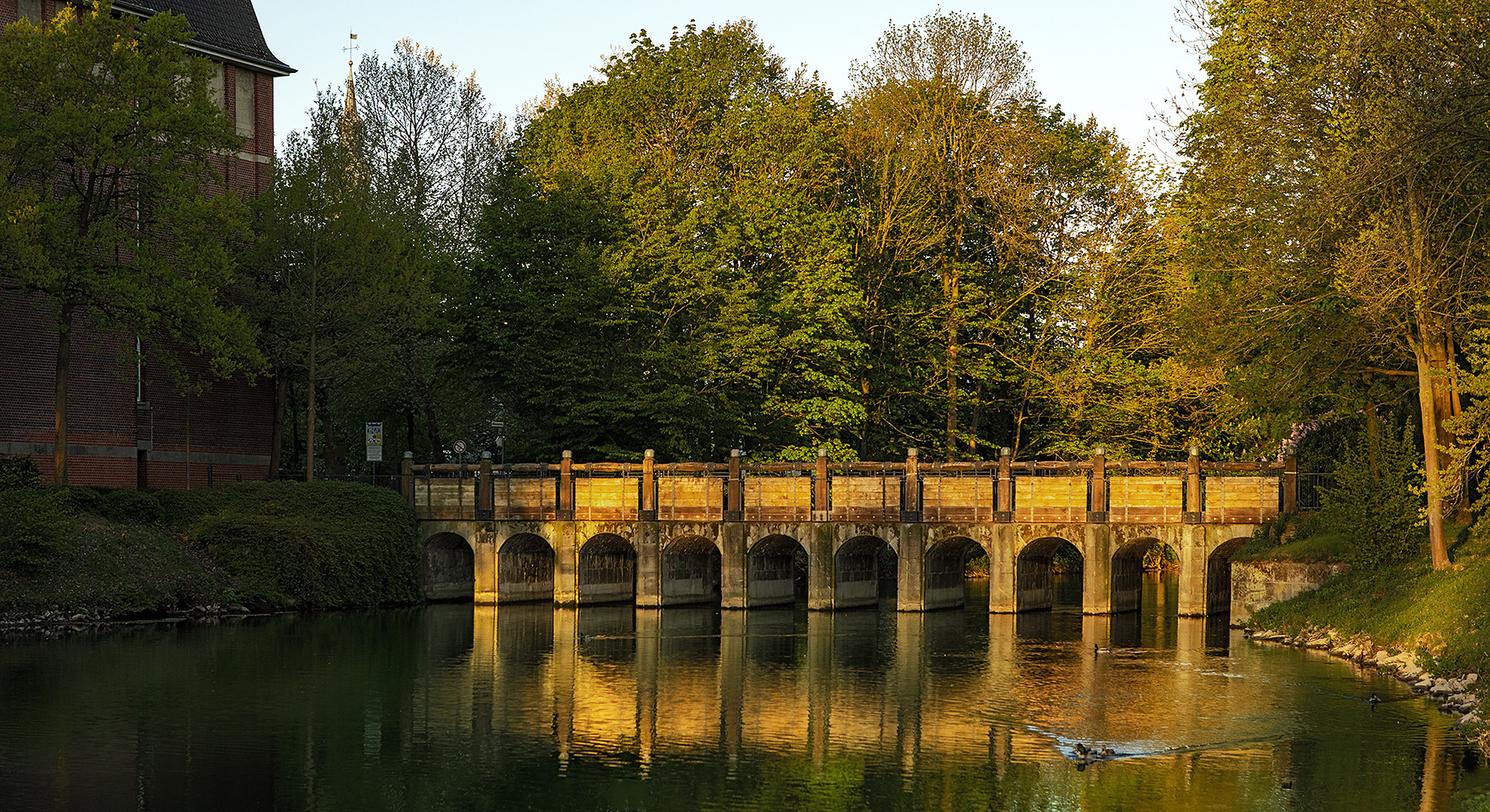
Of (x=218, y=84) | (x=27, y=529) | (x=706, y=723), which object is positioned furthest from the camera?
(x=218, y=84)

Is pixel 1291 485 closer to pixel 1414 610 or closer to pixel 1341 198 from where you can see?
pixel 1414 610

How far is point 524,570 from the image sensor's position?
5762cm

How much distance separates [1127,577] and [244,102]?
38.4 m

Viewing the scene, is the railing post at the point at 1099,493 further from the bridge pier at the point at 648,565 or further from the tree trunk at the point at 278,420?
the tree trunk at the point at 278,420

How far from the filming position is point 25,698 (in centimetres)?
3114

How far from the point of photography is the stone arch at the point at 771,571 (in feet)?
176

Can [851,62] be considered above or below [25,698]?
above

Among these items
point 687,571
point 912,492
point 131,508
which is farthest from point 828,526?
point 131,508

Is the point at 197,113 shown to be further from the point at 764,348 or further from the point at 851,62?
the point at 851,62

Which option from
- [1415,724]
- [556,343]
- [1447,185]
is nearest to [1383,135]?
[1447,185]

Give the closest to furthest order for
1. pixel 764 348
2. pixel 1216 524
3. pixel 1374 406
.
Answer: pixel 1374 406
pixel 1216 524
pixel 764 348

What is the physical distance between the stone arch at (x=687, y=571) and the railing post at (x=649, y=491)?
1231mm

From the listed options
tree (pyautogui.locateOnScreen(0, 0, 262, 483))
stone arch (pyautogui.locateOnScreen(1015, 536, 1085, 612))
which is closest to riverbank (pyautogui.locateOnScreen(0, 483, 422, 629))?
tree (pyautogui.locateOnScreen(0, 0, 262, 483))

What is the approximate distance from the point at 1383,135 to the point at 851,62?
36.1 metres
